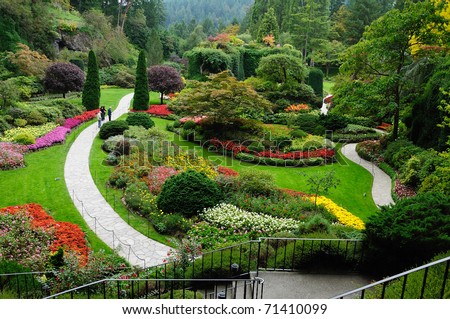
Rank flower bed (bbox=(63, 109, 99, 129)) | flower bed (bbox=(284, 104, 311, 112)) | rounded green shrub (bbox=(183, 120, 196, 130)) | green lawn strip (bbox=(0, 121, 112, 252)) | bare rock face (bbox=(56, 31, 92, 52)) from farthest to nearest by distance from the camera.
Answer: bare rock face (bbox=(56, 31, 92, 52)) → flower bed (bbox=(284, 104, 311, 112)) → flower bed (bbox=(63, 109, 99, 129)) → rounded green shrub (bbox=(183, 120, 196, 130)) → green lawn strip (bbox=(0, 121, 112, 252))

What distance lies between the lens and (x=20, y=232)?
10.1m

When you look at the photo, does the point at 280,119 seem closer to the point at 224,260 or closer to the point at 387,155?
the point at 387,155

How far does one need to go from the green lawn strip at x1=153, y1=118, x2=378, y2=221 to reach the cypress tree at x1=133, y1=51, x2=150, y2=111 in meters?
8.94

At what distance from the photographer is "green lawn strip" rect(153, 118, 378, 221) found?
14.5m

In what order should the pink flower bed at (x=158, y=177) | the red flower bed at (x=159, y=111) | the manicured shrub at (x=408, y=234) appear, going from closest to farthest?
1. the manicured shrub at (x=408, y=234)
2. the pink flower bed at (x=158, y=177)
3. the red flower bed at (x=159, y=111)

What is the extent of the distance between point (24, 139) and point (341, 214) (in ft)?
51.5

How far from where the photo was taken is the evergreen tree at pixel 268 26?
156ft

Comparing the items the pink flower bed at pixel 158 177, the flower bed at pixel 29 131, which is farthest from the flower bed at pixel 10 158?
the pink flower bed at pixel 158 177

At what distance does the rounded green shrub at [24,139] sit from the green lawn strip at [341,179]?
783 cm

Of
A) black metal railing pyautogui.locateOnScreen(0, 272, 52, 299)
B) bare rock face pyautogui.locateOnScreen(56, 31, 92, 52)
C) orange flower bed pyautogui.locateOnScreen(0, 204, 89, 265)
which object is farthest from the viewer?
bare rock face pyautogui.locateOnScreen(56, 31, 92, 52)

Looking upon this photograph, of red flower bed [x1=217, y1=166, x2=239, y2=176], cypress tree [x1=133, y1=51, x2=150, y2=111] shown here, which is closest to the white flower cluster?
red flower bed [x1=217, y1=166, x2=239, y2=176]

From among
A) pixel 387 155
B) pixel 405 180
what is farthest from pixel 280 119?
pixel 405 180

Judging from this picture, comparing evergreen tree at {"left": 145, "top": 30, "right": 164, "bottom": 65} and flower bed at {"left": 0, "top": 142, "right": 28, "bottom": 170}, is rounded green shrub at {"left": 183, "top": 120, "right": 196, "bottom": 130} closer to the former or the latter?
flower bed at {"left": 0, "top": 142, "right": 28, "bottom": 170}

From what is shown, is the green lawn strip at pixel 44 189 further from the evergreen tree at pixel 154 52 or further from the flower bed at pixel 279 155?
the evergreen tree at pixel 154 52
